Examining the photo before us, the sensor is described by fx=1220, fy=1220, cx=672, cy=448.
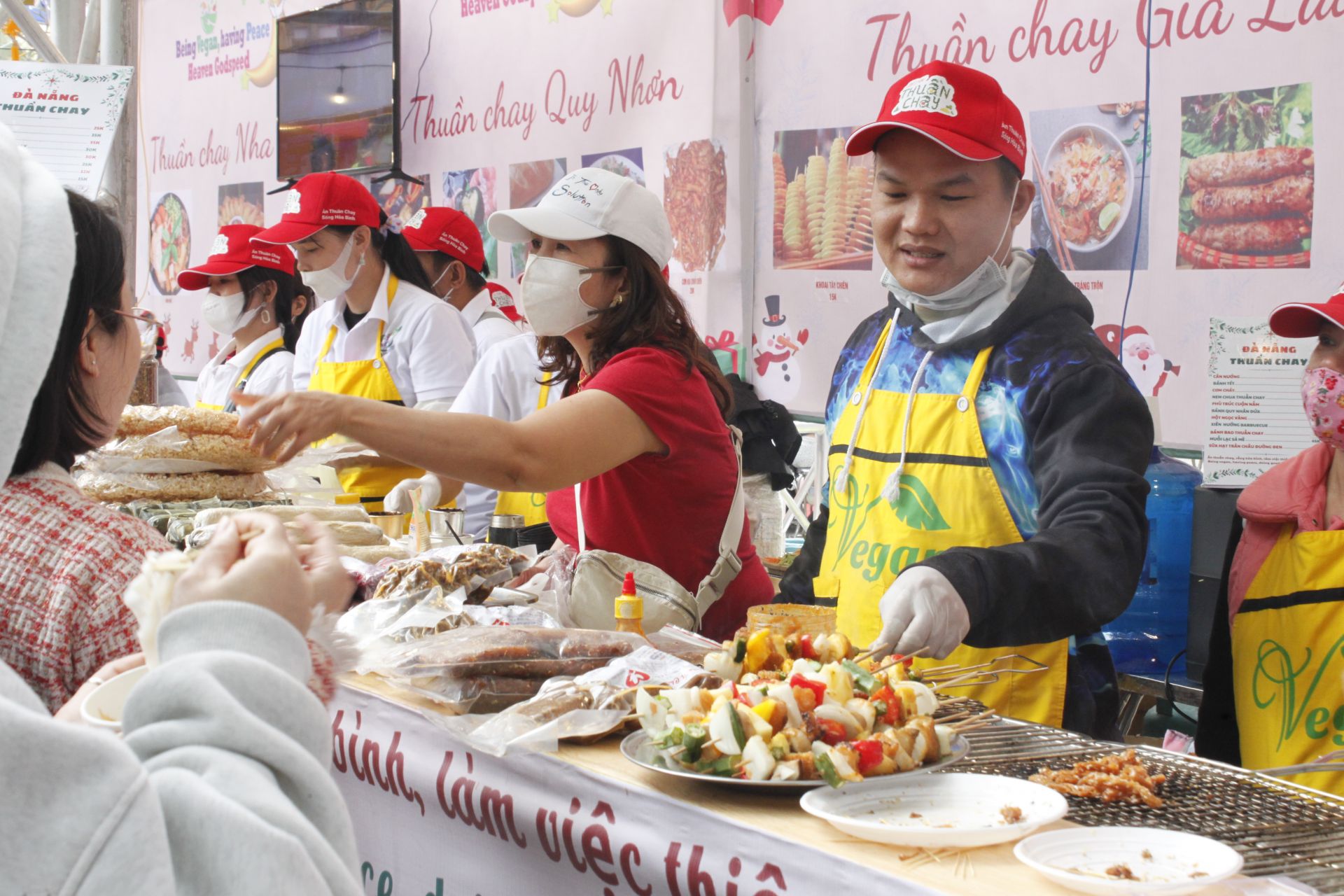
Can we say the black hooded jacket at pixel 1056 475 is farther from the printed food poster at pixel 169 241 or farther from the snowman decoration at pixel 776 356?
the printed food poster at pixel 169 241

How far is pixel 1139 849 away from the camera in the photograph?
143cm

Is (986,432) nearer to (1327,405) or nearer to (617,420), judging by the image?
(1327,405)

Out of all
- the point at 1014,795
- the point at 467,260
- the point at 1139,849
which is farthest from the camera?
the point at 467,260

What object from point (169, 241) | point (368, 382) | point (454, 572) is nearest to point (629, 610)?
point (454, 572)

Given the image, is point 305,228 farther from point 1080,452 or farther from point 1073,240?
point 1080,452

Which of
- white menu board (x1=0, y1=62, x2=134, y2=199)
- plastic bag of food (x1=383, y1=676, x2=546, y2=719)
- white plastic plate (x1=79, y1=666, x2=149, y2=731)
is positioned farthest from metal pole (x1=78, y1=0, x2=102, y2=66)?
white plastic plate (x1=79, y1=666, x2=149, y2=731)

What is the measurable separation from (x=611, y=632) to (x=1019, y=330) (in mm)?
1078

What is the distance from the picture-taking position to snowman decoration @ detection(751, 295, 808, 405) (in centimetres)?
521

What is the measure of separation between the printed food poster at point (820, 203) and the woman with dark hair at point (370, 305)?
1.48 meters

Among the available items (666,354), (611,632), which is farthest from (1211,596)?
→ (611,632)

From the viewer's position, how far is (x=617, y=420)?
289cm

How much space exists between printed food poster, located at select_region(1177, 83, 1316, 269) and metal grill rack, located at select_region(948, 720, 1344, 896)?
2413 millimetres

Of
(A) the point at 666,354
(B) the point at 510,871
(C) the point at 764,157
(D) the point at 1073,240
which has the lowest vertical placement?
(B) the point at 510,871

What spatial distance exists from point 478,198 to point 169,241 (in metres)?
3.90
